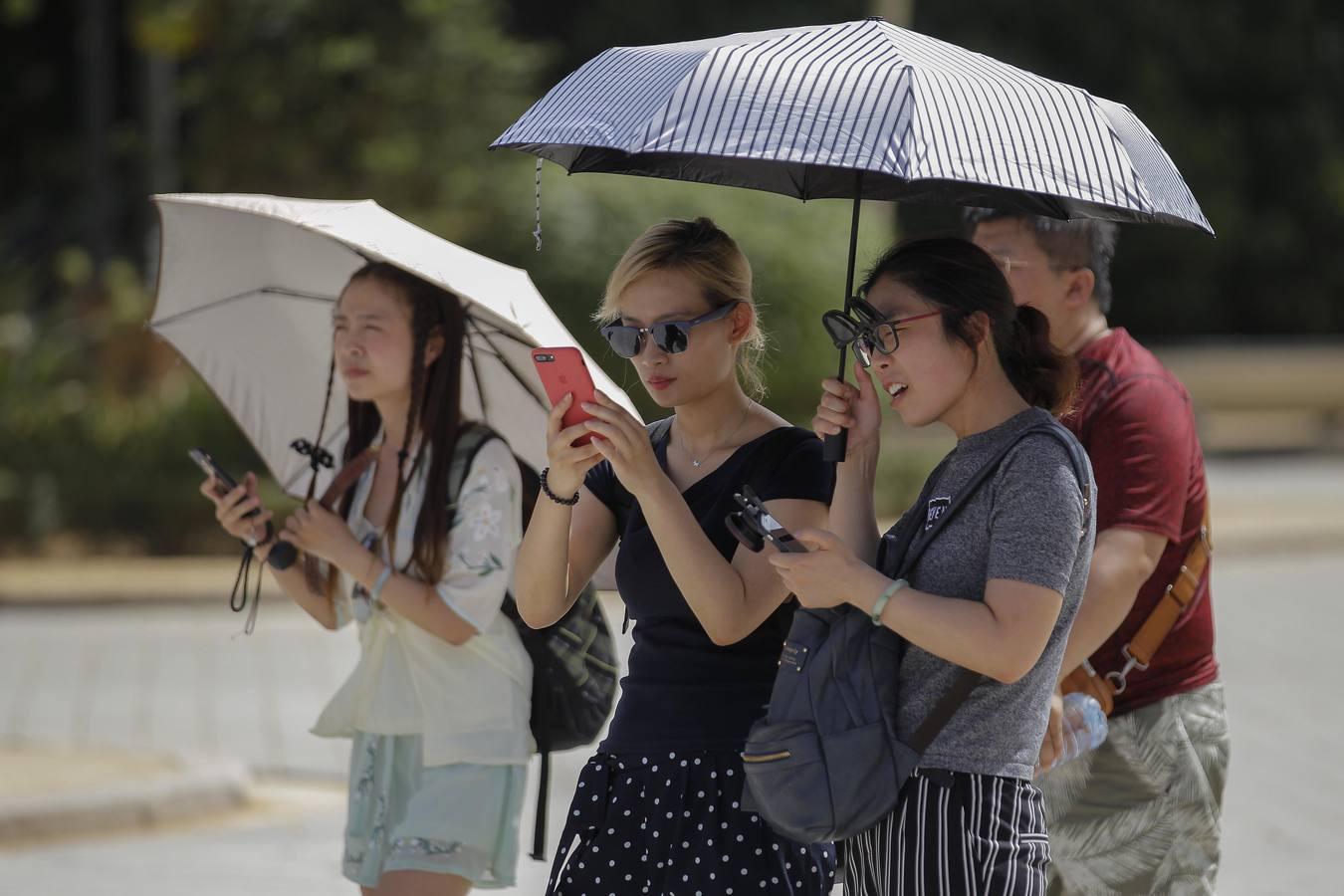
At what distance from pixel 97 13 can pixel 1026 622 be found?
65.0ft

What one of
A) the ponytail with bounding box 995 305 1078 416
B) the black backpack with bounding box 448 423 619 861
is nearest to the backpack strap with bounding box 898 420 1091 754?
the ponytail with bounding box 995 305 1078 416

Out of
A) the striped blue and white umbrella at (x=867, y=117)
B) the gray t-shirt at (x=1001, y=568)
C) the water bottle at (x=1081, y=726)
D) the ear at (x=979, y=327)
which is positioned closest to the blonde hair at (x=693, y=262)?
the striped blue and white umbrella at (x=867, y=117)

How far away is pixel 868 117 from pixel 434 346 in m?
1.67

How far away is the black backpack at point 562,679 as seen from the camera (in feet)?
13.5

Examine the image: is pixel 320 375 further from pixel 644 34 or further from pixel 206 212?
pixel 644 34

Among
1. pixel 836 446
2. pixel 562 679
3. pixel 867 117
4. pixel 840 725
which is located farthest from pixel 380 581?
pixel 867 117

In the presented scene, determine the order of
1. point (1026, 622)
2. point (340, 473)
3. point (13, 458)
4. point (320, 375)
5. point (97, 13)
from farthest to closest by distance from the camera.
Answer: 1. point (97, 13)
2. point (13, 458)
3. point (320, 375)
4. point (340, 473)
5. point (1026, 622)

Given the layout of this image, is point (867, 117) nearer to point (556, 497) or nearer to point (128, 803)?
point (556, 497)

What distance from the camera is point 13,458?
48.8 feet

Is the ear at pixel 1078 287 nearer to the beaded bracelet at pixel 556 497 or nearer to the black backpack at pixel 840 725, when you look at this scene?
the black backpack at pixel 840 725

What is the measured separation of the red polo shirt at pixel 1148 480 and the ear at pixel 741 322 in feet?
2.86

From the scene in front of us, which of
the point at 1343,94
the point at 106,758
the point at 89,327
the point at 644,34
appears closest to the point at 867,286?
the point at 106,758

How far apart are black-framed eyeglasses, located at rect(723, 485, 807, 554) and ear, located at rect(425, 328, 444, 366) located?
1431 millimetres

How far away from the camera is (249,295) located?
4648 millimetres
